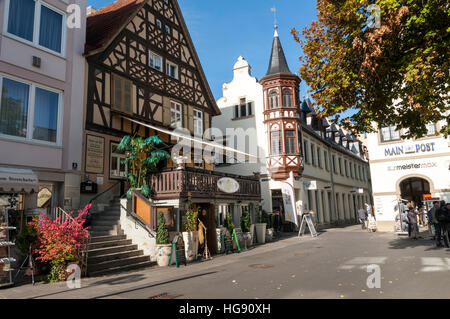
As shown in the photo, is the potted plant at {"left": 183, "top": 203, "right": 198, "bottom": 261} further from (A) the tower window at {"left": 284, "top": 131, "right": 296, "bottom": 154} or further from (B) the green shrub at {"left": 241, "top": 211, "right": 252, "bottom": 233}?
(A) the tower window at {"left": 284, "top": 131, "right": 296, "bottom": 154}

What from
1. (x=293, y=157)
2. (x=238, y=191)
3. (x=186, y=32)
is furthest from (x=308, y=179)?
(x=186, y=32)

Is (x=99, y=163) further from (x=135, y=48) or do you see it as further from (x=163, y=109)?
(x=135, y=48)

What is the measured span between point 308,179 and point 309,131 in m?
4.07

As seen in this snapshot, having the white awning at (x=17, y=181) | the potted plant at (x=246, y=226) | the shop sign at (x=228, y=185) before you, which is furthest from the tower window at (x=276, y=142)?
the white awning at (x=17, y=181)

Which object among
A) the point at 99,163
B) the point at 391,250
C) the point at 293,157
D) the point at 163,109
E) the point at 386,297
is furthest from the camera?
the point at 293,157

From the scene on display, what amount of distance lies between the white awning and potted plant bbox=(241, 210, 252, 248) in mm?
9161

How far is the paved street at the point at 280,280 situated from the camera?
6.64 metres

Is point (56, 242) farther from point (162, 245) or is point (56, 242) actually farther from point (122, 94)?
point (122, 94)

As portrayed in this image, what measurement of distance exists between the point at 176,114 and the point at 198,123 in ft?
7.21

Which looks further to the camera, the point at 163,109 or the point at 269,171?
the point at 269,171

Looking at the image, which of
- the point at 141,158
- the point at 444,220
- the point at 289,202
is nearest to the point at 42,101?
the point at 141,158

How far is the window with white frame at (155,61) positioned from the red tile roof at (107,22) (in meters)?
2.32

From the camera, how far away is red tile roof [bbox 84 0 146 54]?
15.5 meters

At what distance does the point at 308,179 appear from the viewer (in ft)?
89.8
